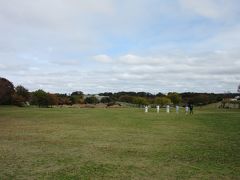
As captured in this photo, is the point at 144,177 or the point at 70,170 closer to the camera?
the point at 144,177

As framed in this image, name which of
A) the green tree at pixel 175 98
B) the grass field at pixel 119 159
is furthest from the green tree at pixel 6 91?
the grass field at pixel 119 159

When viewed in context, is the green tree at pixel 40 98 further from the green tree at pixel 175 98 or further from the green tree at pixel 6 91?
the green tree at pixel 175 98

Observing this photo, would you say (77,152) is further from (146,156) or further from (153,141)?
(153,141)

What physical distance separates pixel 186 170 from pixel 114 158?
9.70ft

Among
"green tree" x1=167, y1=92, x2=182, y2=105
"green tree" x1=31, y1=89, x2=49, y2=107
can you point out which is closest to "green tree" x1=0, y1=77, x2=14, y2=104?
"green tree" x1=31, y1=89, x2=49, y2=107

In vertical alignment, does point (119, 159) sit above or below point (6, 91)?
below

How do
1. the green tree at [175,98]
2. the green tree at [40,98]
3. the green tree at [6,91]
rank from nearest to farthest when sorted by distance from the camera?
1. the green tree at [6,91]
2. the green tree at [40,98]
3. the green tree at [175,98]

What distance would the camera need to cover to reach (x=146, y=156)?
13500 mm

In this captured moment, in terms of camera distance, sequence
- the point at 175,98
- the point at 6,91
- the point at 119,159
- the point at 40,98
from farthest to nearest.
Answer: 1. the point at 175,98
2. the point at 40,98
3. the point at 6,91
4. the point at 119,159

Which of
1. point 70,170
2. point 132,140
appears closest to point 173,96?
point 132,140

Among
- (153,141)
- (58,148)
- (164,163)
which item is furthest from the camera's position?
(153,141)

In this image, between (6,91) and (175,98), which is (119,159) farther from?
(175,98)

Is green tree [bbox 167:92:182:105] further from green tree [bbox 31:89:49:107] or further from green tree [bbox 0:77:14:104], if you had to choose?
green tree [bbox 0:77:14:104]

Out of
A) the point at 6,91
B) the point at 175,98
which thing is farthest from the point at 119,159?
the point at 175,98
